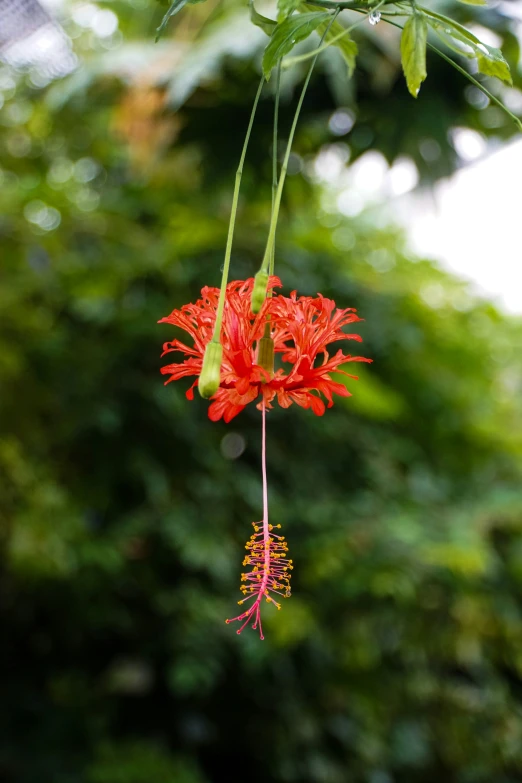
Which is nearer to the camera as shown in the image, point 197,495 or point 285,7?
point 285,7

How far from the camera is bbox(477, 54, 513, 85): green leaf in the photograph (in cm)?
62

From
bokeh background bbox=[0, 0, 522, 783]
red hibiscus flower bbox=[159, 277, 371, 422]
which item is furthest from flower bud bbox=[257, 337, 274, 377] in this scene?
bokeh background bbox=[0, 0, 522, 783]

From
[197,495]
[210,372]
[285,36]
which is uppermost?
[197,495]

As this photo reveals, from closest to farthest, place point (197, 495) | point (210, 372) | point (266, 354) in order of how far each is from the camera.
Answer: point (210, 372), point (266, 354), point (197, 495)

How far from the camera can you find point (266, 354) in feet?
2.27

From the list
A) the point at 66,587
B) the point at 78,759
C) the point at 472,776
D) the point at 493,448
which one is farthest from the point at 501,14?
the point at 472,776

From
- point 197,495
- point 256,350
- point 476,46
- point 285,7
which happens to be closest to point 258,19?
point 285,7

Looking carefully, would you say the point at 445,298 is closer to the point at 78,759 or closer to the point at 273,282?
the point at 78,759

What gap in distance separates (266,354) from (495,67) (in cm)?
31

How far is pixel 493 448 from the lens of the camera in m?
3.20

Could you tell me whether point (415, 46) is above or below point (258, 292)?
above

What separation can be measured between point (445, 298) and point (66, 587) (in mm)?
2010

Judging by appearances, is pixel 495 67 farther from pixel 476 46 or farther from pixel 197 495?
pixel 197 495

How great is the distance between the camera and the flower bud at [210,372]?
564 millimetres
